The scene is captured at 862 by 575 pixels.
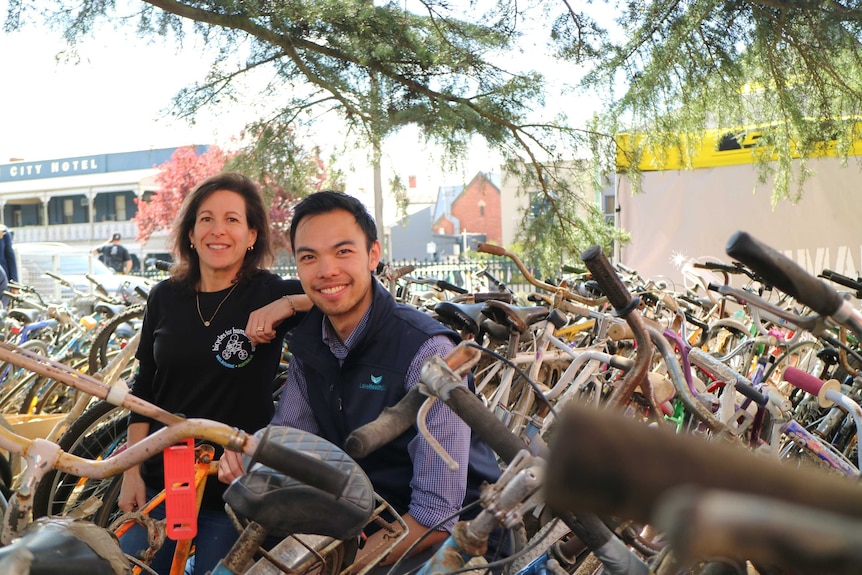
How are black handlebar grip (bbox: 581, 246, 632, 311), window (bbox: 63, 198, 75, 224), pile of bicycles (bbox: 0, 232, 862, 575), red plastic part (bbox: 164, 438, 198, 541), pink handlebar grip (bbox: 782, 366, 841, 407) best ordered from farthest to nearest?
1. window (bbox: 63, 198, 75, 224)
2. pink handlebar grip (bbox: 782, 366, 841, 407)
3. red plastic part (bbox: 164, 438, 198, 541)
4. black handlebar grip (bbox: 581, 246, 632, 311)
5. pile of bicycles (bbox: 0, 232, 862, 575)

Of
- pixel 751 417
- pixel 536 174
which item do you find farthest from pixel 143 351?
pixel 536 174

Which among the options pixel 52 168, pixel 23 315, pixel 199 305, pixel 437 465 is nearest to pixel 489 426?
pixel 437 465

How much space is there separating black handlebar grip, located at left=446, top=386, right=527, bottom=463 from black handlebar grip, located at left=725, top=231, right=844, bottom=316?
0.40m

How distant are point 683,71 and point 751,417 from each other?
7.22 ft

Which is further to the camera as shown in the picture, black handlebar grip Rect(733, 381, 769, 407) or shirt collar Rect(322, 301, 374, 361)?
black handlebar grip Rect(733, 381, 769, 407)

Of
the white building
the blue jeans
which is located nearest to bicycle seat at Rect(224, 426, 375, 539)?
the blue jeans

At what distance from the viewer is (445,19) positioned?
179 inches

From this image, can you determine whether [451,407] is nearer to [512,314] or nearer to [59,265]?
[512,314]

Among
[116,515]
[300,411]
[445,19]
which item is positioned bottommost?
[116,515]

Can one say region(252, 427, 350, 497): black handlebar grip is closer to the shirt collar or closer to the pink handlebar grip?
the shirt collar

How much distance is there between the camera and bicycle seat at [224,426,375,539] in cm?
124

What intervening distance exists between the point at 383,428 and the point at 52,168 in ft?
153

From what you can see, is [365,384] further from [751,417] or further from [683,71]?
[683,71]

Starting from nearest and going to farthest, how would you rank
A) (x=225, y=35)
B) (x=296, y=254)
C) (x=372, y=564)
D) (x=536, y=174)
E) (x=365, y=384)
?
1. (x=372, y=564)
2. (x=365, y=384)
3. (x=296, y=254)
4. (x=225, y=35)
5. (x=536, y=174)
